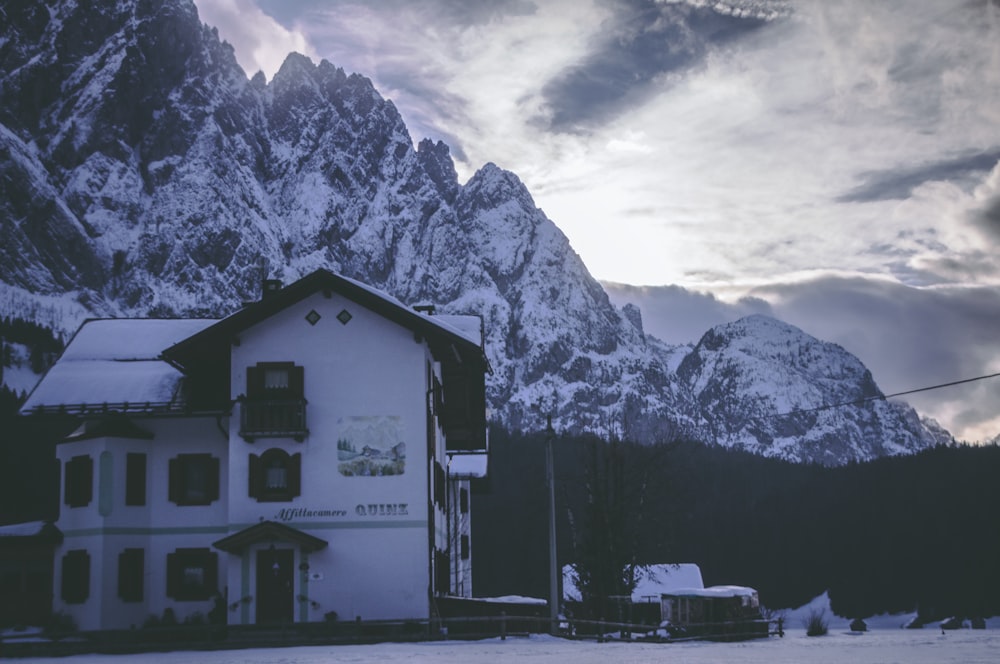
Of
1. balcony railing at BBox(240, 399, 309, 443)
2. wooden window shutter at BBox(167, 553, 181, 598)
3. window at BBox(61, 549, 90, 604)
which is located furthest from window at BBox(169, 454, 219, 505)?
window at BBox(61, 549, 90, 604)

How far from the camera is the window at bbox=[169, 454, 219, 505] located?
5141 centimetres

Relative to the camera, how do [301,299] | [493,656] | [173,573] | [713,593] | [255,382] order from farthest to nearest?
[713,593] < [173,573] < [301,299] < [255,382] < [493,656]

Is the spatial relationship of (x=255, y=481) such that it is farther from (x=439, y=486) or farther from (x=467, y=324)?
(x=467, y=324)

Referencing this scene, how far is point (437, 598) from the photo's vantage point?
164 ft

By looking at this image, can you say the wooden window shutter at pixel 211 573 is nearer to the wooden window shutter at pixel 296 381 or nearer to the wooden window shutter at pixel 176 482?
the wooden window shutter at pixel 176 482

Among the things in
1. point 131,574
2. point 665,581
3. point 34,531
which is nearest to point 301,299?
point 131,574

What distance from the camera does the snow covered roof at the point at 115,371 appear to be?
170ft

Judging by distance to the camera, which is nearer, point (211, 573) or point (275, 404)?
point (275, 404)

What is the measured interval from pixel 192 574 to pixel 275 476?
222 inches

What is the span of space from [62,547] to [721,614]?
44.2 m

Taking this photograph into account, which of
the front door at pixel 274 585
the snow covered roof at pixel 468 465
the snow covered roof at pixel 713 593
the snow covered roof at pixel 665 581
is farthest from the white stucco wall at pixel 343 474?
the snow covered roof at pixel 665 581

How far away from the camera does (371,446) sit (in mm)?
49219

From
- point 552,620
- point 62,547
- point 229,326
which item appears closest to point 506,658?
point 552,620

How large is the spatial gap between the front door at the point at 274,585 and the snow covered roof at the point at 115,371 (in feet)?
26.9
